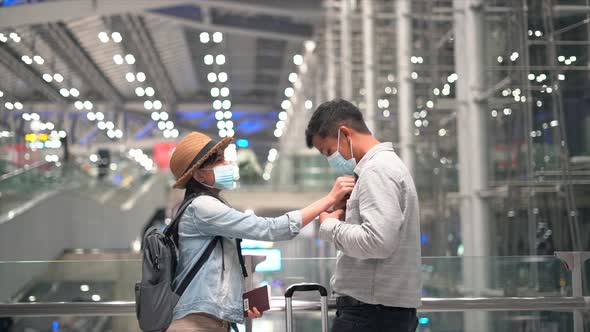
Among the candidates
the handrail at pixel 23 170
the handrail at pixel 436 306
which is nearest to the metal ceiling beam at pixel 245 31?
the handrail at pixel 23 170

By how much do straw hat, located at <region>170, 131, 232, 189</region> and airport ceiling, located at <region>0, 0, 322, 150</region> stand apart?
7995 mm

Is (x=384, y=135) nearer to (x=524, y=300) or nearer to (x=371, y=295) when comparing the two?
(x=524, y=300)

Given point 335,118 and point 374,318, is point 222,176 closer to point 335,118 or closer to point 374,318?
point 335,118

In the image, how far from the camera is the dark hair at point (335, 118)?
3303mm

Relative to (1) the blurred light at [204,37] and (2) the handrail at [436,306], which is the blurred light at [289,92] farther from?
(2) the handrail at [436,306]

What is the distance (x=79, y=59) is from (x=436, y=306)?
82.3 feet

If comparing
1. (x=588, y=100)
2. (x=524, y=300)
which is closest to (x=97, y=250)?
(x=588, y=100)

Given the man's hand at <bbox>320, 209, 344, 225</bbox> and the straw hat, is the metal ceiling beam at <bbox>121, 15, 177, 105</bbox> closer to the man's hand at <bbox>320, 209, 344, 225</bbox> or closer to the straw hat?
the straw hat

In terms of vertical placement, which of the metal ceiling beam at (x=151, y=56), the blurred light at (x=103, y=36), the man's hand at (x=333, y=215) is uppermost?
the metal ceiling beam at (x=151, y=56)

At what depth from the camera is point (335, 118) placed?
10.8 feet

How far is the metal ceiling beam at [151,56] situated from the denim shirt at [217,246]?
2356 centimetres

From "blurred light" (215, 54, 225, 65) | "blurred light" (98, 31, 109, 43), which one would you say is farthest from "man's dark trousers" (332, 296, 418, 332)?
"blurred light" (215, 54, 225, 65)

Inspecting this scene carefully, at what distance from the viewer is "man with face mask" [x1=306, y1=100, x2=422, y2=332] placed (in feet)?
10.0

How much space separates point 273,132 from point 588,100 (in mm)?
42284
